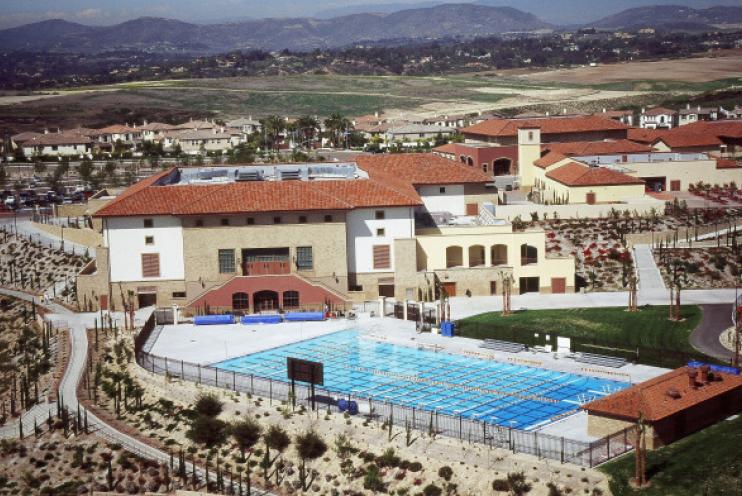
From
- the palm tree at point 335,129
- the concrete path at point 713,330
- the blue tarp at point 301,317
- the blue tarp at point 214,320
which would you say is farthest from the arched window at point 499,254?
the palm tree at point 335,129

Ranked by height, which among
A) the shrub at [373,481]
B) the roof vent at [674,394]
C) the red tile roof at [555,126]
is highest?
the red tile roof at [555,126]

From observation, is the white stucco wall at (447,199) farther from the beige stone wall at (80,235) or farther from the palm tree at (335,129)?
the palm tree at (335,129)

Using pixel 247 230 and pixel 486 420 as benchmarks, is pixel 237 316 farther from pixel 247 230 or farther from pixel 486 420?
pixel 486 420

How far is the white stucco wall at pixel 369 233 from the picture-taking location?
2132 inches

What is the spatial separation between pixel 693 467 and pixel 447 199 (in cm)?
3489

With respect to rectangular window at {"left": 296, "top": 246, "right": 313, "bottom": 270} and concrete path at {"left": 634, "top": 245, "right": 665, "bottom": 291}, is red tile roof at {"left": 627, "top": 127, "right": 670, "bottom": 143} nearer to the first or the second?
concrete path at {"left": 634, "top": 245, "right": 665, "bottom": 291}

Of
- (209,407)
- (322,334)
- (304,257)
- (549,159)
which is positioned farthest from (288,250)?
(549,159)

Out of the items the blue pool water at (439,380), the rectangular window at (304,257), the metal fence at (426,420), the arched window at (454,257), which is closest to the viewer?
the metal fence at (426,420)

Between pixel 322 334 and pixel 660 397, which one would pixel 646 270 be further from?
pixel 660 397

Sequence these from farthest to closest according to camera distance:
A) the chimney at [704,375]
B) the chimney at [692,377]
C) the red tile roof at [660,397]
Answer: the chimney at [704,375] → the chimney at [692,377] → the red tile roof at [660,397]

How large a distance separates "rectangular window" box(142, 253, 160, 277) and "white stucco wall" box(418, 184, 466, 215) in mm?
16992

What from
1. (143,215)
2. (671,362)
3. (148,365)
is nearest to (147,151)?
(143,215)

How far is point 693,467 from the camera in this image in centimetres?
3122

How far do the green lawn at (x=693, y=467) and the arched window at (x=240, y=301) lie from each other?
2366cm
